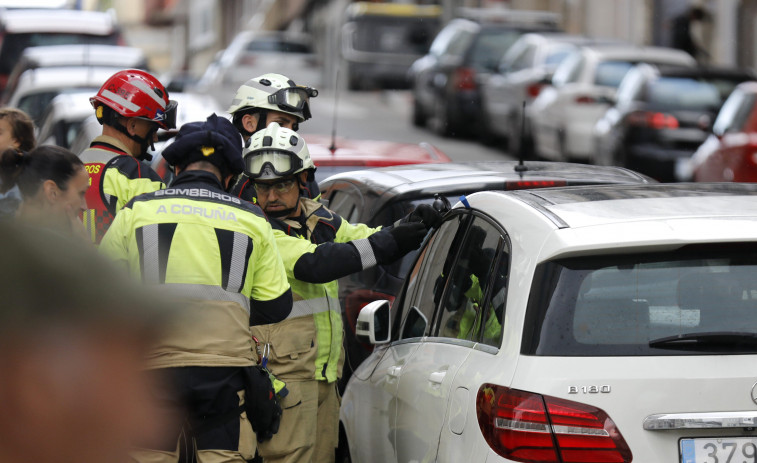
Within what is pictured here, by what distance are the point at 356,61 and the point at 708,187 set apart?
35.4m

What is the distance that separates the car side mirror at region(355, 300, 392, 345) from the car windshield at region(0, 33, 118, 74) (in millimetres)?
16308

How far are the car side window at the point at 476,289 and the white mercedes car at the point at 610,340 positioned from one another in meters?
0.01

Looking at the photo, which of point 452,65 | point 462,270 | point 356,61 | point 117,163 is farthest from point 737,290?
point 356,61

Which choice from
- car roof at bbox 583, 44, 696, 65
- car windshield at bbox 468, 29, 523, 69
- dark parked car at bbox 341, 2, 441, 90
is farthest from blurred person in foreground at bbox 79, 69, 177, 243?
dark parked car at bbox 341, 2, 441, 90

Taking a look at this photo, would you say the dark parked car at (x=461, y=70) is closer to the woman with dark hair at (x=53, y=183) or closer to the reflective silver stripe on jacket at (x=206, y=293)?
the woman with dark hair at (x=53, y=183)

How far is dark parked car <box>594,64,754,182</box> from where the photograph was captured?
54.9ft

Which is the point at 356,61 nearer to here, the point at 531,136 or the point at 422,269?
the point at 531,136

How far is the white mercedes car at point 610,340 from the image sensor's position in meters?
3.46

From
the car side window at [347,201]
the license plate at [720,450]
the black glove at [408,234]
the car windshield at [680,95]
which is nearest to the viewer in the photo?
the license plate at [720,450]

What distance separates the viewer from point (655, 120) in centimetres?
1673

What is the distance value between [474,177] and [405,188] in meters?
0.33

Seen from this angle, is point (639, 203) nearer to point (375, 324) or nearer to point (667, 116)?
point (375, 324)

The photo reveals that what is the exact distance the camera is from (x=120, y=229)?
14.8ft

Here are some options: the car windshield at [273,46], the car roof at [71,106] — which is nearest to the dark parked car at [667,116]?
the car roof at [71,106]
